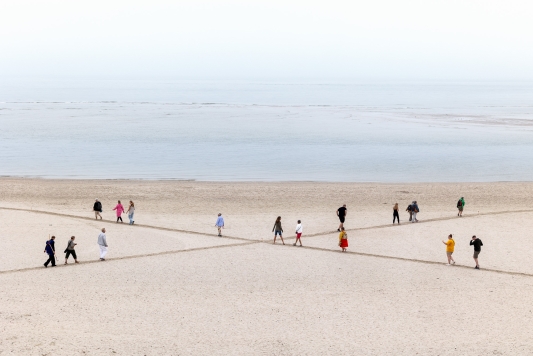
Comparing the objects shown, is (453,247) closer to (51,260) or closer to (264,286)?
(264,286)

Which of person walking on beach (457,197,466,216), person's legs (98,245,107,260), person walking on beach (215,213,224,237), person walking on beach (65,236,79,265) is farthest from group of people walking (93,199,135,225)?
person walking on beach (457,197,466,216)

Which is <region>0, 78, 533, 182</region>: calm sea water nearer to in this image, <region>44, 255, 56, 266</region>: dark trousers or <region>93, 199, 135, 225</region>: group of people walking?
<region>93, 199, 135, 225</region>: group of people walking

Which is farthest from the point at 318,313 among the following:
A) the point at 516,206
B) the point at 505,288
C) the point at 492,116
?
the point at 492,116

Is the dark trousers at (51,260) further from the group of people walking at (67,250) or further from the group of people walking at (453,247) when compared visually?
the group of people walking at (453,247)

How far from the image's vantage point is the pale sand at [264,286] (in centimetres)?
1528

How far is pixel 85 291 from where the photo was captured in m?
18.7

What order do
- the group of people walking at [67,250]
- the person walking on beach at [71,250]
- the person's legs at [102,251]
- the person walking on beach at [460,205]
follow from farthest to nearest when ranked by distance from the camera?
the person walking on beach at [460,205] → the person's legs at [102,251] → the person walking on beach at [71,250] → the group of people walking at [67,250]

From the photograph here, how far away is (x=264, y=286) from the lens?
1966 cm

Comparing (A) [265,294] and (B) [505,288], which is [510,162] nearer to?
(B) [505,288]

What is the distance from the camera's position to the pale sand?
15.3 m

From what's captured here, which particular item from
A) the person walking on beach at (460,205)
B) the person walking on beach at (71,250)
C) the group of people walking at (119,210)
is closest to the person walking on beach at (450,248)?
the person walking on beach at (460,205)

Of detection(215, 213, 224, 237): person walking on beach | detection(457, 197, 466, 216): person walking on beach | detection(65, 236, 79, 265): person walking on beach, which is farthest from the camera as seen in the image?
detection(457, 197, 466, 216): person walking on beach

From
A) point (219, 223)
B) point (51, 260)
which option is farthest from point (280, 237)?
point (51, 260)

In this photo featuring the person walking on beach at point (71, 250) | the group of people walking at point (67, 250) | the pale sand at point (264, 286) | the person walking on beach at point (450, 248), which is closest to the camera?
the pale sand at point (264, 286)
